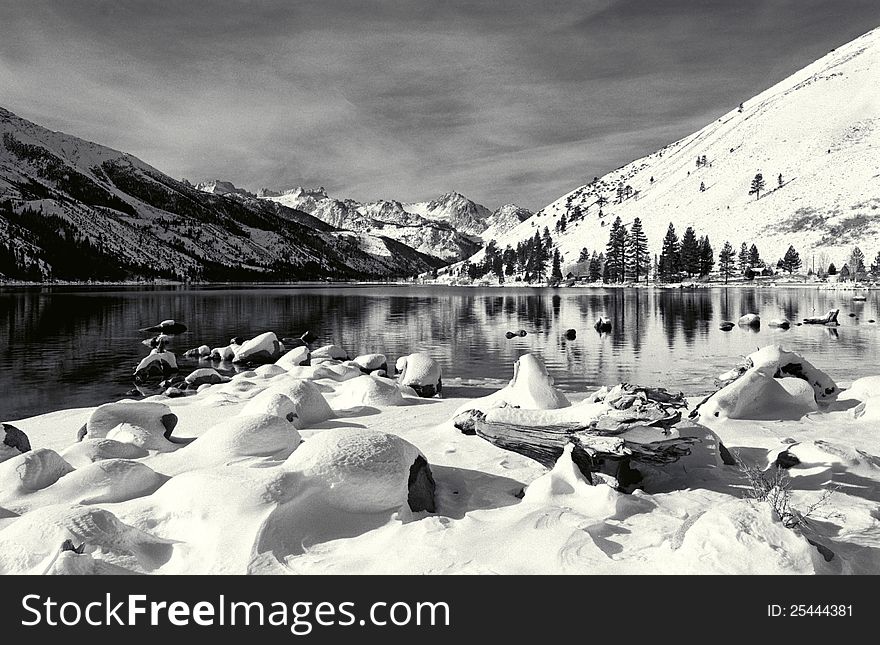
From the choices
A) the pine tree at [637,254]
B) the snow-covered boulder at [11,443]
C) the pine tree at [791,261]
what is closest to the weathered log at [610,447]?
the snow-covered boulder at [11,443]

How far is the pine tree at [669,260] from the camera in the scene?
139m

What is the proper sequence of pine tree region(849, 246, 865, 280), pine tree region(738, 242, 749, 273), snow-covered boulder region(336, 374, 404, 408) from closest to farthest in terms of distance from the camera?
snow-covered boulder region(336, 374, 404, 408), pine tree region(849, 246, 865, 280), pine tree region(738, 242, 749, 273)

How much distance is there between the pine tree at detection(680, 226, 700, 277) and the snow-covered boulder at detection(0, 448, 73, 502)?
148 m

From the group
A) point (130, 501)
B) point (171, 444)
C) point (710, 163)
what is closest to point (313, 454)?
point (130, 501)

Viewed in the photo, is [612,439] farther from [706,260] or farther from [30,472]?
[706,260]

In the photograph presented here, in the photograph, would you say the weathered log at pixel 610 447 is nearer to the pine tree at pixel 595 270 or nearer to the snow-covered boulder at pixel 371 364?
the snow-covered boulder at pixel 371 364

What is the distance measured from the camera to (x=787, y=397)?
12.7 metres

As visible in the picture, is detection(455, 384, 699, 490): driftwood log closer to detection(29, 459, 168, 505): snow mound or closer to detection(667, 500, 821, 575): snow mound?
detection(667, 500, 821, 575): snow mound

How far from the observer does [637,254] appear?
151m

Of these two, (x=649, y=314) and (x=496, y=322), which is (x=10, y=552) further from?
(x=649, y=314)

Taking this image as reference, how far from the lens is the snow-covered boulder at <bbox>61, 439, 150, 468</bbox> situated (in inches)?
364

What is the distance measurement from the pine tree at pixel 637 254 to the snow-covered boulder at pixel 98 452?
151 m

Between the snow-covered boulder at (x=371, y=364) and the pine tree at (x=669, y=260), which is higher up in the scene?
the pine tree at (x=669, y=260)

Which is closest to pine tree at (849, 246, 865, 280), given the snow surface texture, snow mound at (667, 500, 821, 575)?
the snow surface texture
